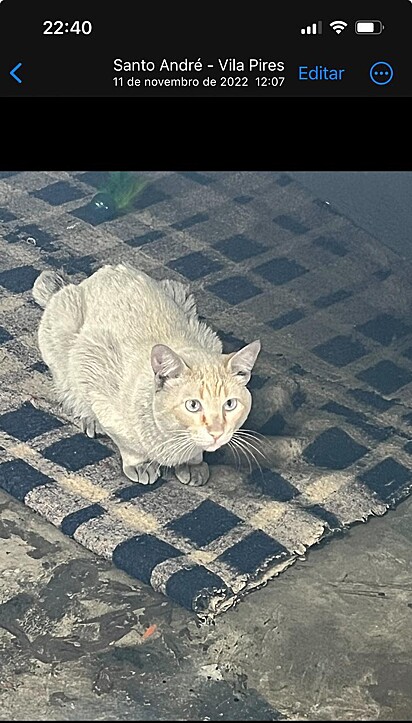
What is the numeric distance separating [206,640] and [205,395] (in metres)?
0.25

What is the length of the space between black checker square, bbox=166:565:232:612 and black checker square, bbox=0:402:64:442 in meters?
0.30

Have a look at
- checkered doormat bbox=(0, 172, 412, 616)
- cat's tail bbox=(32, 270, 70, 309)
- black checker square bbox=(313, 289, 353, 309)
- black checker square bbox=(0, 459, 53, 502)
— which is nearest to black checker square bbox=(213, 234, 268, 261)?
checkered doormat bbox=(0, 172, 412, 616)

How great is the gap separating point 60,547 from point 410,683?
0.38 metres

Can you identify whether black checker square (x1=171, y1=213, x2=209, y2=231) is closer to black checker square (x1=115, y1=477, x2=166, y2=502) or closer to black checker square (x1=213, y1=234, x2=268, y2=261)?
black checker square (x1=213, y1=234, x2=268, y2=261)

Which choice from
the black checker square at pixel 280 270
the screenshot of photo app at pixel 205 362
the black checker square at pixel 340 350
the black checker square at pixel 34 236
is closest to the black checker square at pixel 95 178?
the screenshot of photo app at pixel 205 362

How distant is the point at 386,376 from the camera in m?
1.44

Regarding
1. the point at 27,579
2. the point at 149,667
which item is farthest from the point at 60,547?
the point at 149,667

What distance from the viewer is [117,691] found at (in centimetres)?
97

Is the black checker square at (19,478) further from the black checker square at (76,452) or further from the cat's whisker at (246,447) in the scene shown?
the cat's whisker at (246,447)

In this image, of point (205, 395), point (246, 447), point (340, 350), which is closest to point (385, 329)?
point (340, 350)

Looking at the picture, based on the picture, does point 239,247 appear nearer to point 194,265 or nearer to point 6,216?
point 194,265
